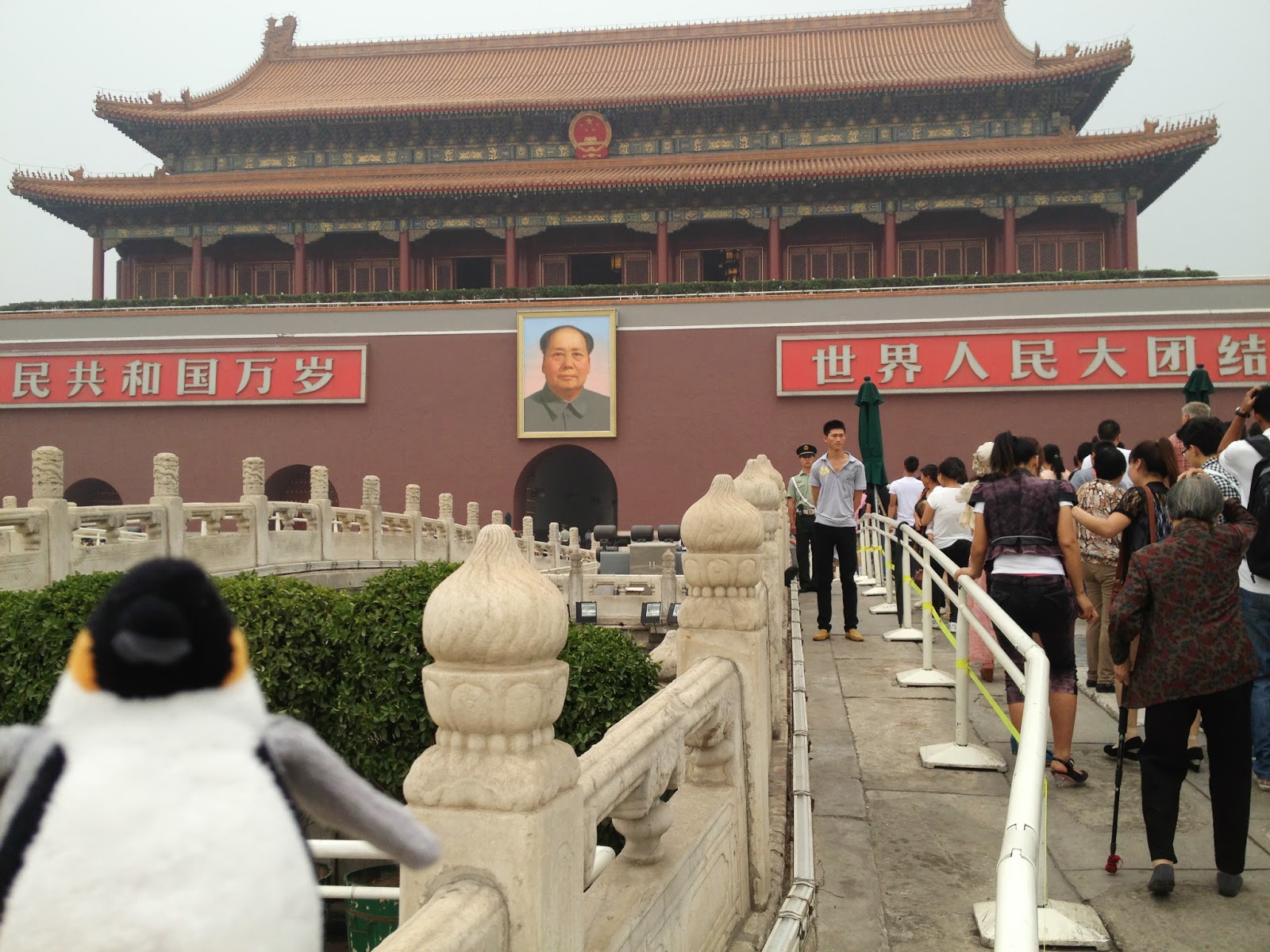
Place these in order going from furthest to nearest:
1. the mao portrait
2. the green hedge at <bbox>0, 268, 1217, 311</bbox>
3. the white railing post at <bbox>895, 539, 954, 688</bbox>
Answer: the mao portrait, the green hedge at <bbox>0, 268, 1217, 311</bbox>, the white railing post at <bbox>895, 539, 954, 688</bbox>

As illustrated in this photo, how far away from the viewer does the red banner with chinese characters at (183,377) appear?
20.4 m

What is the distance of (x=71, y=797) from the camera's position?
95cm

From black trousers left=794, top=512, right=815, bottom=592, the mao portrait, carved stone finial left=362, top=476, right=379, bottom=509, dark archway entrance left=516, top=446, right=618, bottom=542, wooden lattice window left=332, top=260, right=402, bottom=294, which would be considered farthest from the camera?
dark archway entrance left=516, top=446, right=618, bottom=542

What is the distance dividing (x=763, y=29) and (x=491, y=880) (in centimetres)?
2745

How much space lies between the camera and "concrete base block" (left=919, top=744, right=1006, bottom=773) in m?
4.50

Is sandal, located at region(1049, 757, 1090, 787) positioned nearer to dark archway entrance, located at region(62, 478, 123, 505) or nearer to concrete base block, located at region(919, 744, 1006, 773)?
concrete base block, located at region(919, 744, 1006, 773)

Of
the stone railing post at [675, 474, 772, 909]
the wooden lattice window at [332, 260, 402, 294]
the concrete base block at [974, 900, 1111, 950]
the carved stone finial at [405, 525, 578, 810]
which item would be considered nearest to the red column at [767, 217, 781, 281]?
the wooden lattice window at [332, 260, 402, 294]

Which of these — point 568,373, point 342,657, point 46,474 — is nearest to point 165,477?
point 46,474

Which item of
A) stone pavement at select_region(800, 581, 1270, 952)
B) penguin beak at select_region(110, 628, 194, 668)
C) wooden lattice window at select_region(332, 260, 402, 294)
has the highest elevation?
wooden lattice window at select_region(332, 260, 402, 294)

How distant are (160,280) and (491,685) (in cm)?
2545

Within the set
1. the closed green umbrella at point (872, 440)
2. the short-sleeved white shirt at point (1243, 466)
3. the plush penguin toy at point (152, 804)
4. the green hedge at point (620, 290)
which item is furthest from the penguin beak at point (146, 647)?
the green hedge at point (620, 290)

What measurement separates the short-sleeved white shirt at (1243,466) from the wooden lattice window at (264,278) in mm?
22552

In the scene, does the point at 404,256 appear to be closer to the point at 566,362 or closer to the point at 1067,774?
the point at 566,362

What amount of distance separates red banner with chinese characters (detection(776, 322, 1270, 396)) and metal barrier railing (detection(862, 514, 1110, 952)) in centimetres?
1325
